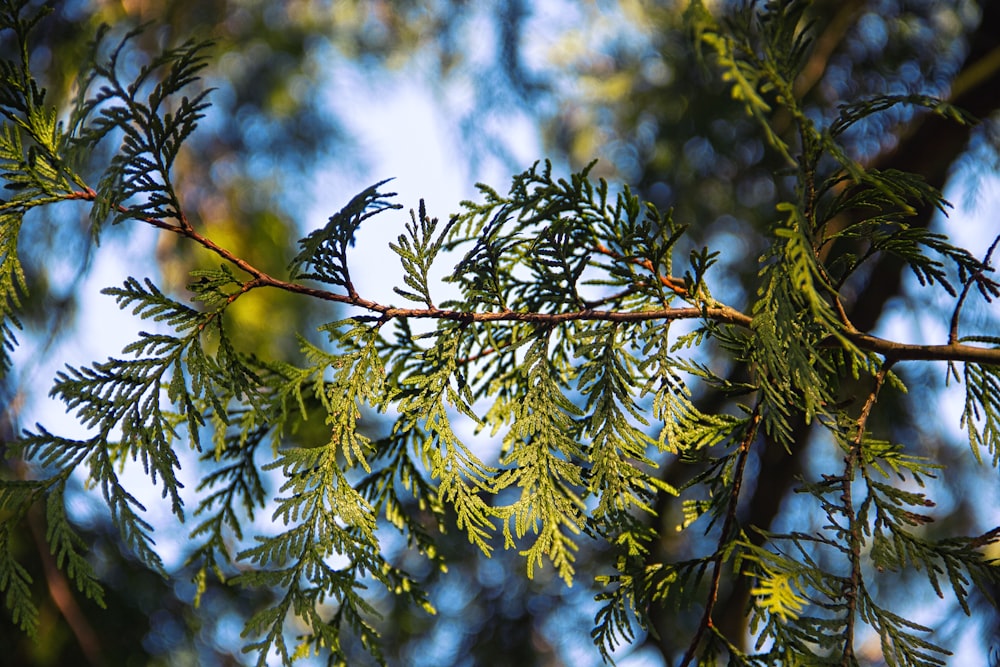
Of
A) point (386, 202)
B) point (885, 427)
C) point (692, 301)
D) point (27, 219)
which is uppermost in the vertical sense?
point (885, 427)

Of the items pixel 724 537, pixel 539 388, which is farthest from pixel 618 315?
pixel 724 537

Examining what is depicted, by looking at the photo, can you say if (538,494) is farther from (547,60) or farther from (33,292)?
(547,60)

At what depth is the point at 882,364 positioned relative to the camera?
3.94 feet

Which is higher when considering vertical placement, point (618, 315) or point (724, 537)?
point (618, 315)

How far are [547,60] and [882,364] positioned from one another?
2.76m

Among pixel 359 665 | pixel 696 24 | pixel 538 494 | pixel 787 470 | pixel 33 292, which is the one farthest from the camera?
pixel 359 665

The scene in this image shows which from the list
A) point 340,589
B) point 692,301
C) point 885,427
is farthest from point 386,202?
point 885,427

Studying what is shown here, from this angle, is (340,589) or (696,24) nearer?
(696,24)

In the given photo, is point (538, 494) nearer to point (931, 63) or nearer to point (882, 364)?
point (882, 364)

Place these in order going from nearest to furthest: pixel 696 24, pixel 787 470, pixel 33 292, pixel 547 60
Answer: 1. pixel 696 24
2. pixel 787 470
3. pixel 33 292
4. pixel 547 60

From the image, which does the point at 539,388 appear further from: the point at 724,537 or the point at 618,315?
the point at 724,537

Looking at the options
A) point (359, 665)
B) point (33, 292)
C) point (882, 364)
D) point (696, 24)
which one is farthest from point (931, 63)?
point (33, 292)

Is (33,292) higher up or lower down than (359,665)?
higher up

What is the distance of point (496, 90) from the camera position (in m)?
3.35
